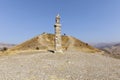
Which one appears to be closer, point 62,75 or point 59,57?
point 62,75

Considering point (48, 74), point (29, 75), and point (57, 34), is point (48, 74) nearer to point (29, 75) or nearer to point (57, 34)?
point (29, 75)

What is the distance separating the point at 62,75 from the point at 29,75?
9.04ft

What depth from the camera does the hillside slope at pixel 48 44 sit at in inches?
2024

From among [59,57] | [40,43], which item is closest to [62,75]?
[59,57]

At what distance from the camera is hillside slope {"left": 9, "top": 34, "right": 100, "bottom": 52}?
51412 millimetres

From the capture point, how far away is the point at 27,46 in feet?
175

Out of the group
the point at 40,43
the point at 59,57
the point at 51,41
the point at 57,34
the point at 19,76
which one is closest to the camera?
the point at 19,76

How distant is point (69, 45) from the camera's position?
5394 cm

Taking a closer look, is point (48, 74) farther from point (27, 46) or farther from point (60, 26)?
point (27, 46)

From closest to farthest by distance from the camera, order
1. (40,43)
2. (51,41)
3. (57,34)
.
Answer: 1. (57,34)
2. (40,43)
3. (51,41)

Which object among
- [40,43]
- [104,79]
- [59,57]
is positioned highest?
[40,43]

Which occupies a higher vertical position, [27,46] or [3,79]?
[27,46]

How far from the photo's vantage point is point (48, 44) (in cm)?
5325

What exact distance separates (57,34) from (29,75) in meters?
15.3
